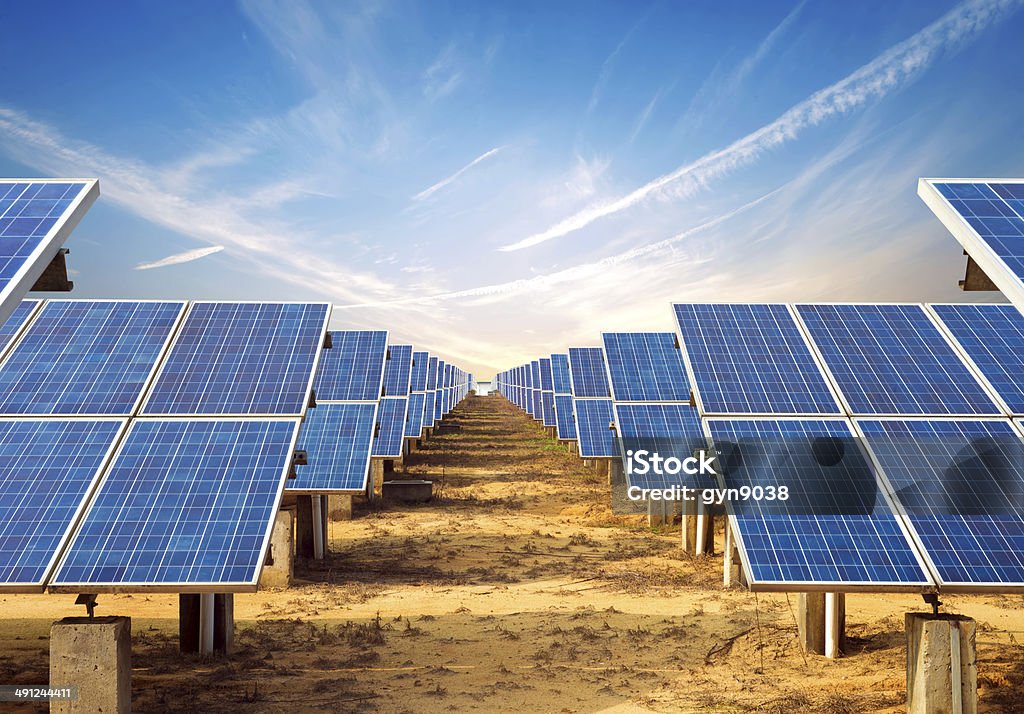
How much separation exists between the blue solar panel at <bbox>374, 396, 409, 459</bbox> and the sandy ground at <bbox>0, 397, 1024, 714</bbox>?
613cm

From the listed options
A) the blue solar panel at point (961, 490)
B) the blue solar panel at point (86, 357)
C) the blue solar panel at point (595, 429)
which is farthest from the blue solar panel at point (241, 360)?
the blue solar panel at point (595, 429)

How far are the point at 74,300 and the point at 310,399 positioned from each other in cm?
531

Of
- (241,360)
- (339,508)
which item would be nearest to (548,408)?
(339,508)

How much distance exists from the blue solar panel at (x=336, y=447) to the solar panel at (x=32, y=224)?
352 inches

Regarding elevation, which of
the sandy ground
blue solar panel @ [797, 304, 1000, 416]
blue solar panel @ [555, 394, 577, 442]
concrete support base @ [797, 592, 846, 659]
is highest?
blue solar panel @ [797, 304, 1000, 416]

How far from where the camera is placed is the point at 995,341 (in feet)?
43.2

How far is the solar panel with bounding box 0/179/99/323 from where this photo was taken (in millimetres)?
8281

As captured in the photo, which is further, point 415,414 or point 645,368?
point 415,414

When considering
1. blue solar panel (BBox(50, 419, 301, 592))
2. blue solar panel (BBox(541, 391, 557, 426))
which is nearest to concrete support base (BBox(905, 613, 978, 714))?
blue solar panel (BBox(50, 419, 301, 592))

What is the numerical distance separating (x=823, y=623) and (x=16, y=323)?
14.4m

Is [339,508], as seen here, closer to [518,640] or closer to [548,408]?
[518,640]

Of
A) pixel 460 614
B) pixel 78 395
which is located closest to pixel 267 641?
pixel 460 614

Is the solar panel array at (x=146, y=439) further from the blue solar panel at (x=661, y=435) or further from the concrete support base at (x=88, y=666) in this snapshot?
the blue solar panel at (x=661, y=435)

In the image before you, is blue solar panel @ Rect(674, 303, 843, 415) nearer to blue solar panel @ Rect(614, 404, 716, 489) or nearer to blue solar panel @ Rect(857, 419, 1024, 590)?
blue solar panel @ Rect(857, 419, 1024, 590)
